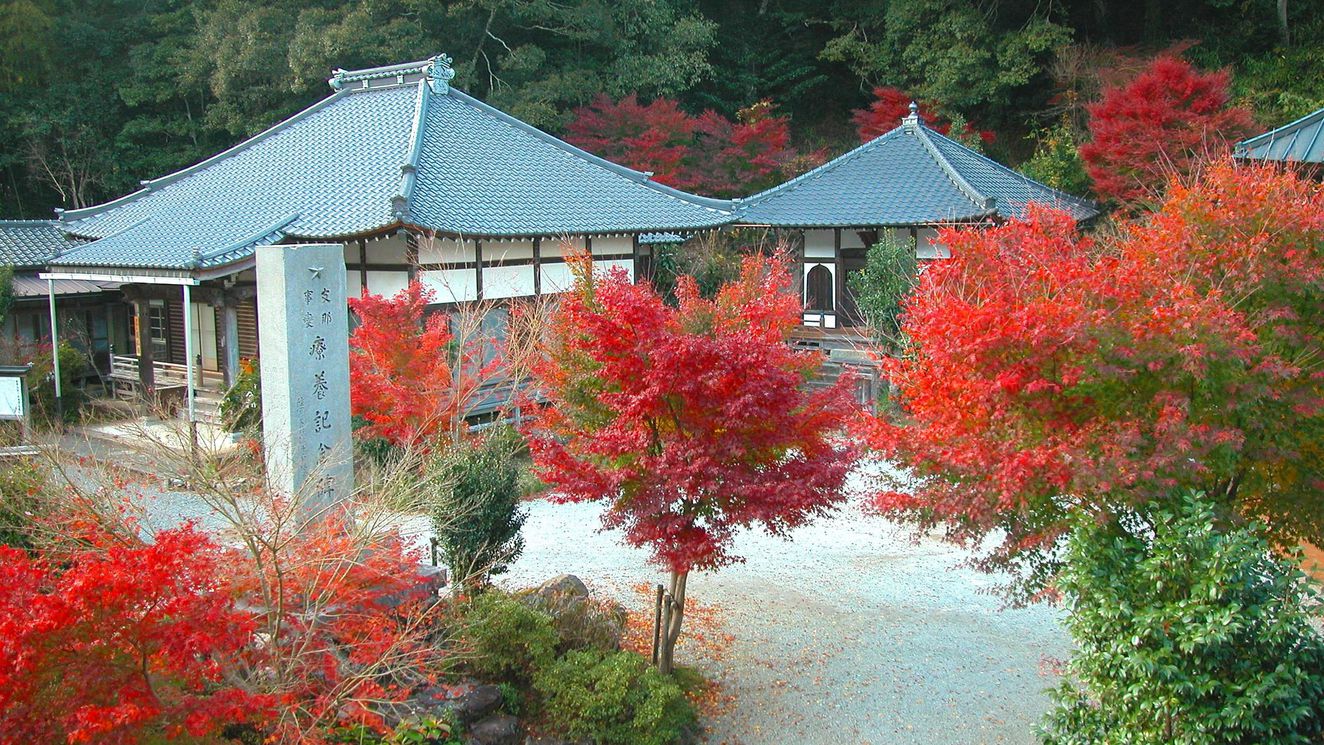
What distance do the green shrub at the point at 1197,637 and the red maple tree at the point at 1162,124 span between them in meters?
13.4

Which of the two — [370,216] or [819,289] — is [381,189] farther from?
[819,289]

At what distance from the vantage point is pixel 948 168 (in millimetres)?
20062

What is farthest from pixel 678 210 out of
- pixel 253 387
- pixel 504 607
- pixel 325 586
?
pixel 325 586

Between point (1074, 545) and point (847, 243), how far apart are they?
14890 mm

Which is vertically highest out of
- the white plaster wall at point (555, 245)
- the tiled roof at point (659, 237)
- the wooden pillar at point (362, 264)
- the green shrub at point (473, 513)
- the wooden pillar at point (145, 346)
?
the tiled roof at point (659, 237)

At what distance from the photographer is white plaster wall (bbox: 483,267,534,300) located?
16219 mm

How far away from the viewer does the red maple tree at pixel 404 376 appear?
11555mm

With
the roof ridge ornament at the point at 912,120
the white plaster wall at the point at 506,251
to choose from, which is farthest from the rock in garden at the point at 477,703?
the roof ridge ornament at the point at 912,120

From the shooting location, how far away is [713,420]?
7.17m

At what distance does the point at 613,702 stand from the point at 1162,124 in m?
15.9

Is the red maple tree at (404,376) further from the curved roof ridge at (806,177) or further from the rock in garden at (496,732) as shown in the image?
the curved roof ridge at (806,177)

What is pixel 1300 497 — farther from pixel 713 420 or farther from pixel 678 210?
pixel 678 210

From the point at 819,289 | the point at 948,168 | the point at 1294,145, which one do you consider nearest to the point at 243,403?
the point at 819,289

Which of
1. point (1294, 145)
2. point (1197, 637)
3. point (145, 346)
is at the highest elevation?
point (1294, 145)
